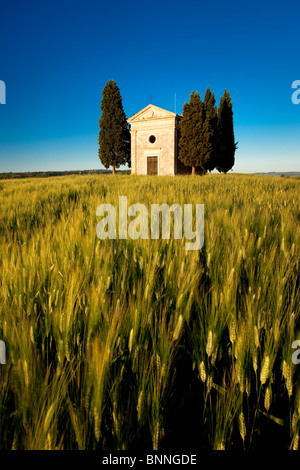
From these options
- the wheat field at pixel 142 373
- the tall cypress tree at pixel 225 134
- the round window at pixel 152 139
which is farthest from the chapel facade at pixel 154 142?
the wheat field at pixel 142 373

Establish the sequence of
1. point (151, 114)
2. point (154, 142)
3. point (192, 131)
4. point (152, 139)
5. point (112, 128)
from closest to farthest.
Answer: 1. point (192, 131)
2. point (151, 114)
3. point (154, 142)
4. point (152, 139)
5. point (112, 128)

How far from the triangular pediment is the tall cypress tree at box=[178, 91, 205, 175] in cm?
157

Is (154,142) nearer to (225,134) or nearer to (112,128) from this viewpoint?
(112,128)

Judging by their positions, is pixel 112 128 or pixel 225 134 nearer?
pixel 112 128

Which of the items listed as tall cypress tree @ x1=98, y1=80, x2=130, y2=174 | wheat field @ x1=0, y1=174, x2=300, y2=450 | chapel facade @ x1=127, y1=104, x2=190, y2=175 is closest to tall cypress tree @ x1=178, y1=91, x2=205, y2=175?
chapel facade @ x1=127, y1=104, x2=190, y2=175

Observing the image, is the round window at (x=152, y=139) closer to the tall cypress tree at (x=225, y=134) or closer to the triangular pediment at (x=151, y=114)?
the triangular pediment at (x=151, y=114)

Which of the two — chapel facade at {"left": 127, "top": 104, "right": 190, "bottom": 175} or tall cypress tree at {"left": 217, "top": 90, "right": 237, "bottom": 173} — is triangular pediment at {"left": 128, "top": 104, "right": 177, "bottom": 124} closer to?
chapel facade at {"left": 127, "top": 104, "right": 190, "bottom": 175}

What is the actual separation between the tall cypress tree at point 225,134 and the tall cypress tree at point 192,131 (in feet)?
32.2

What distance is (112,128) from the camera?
31656 millimetres

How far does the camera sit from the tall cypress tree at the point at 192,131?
86.9ft

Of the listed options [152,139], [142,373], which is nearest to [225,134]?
[152,139]

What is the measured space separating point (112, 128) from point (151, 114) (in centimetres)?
584
